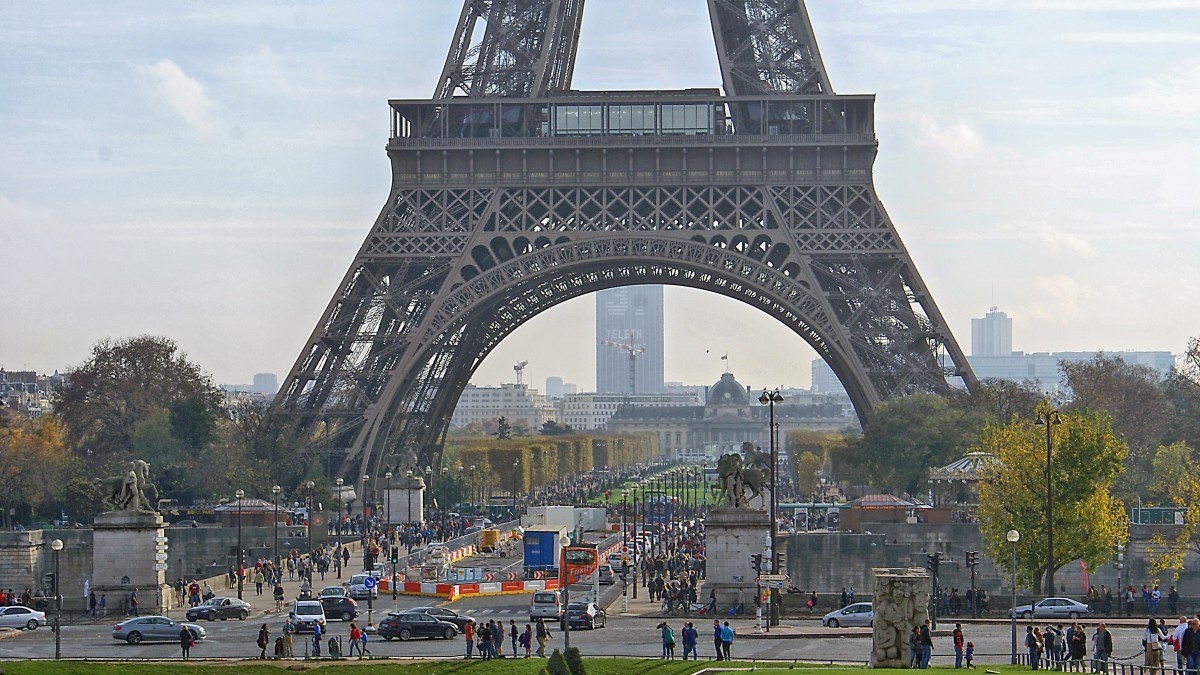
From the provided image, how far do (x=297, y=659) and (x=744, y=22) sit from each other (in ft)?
183

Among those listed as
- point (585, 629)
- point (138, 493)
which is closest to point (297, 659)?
point (585, 629)

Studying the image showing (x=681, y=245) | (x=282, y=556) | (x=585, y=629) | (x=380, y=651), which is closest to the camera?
(x=380, y=651)

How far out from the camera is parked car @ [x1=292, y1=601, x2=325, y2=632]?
56844 mm

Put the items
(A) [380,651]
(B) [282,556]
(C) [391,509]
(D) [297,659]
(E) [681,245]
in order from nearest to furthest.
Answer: (D) [297,659], (A) [380,651], (B) [282,556], (E) [681,245], (C) [391,509]

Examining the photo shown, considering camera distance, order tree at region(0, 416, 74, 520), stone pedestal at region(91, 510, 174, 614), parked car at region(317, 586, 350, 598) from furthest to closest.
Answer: tree at region(0, 416, 74, 520), parked car at region(317, 586, 350, 598), stone pedestal at region(91, 510, 174, 614)

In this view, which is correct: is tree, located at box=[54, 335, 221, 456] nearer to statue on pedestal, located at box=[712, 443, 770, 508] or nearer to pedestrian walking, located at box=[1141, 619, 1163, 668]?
statue on pedestal, located at box=[712, 443, 770, 508]

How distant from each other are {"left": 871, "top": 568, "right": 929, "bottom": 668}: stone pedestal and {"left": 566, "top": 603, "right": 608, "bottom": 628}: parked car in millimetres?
17436

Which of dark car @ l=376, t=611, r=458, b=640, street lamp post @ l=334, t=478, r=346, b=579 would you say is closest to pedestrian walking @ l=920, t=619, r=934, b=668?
dark car @ l=376, t=611, r=458, b=640

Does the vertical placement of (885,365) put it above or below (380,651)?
above

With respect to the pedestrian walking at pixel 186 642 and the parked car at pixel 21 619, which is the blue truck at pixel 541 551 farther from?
the pedestrian walking at pixel 186 642

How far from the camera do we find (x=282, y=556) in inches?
3420

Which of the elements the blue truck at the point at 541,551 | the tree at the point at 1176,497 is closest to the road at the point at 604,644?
the tree at the point at 1176,497

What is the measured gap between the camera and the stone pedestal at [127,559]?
62.9 m

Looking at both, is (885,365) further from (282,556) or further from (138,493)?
(138,493)
